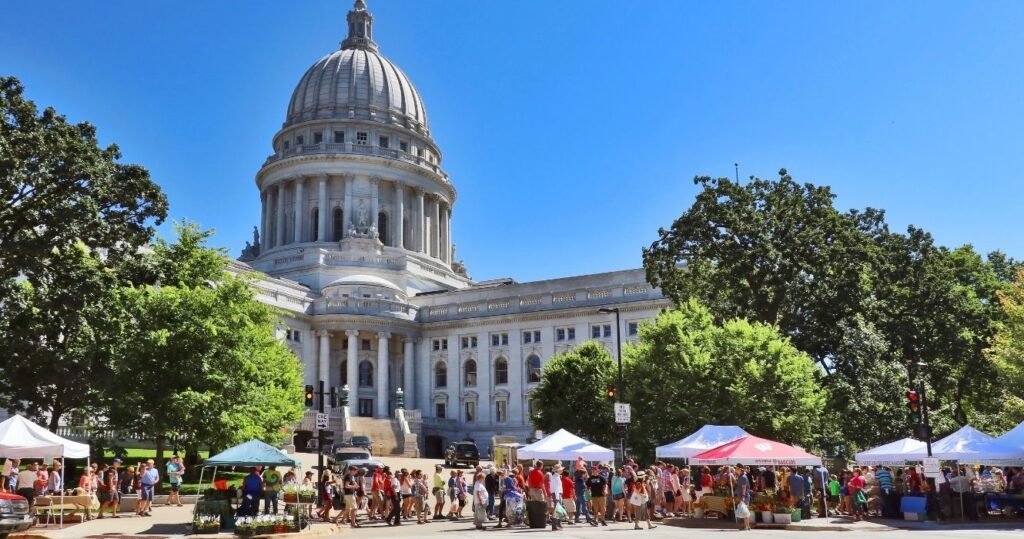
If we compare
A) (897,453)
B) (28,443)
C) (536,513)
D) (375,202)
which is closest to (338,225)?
(375,202)

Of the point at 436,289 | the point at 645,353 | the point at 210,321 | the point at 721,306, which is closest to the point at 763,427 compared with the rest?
the point at 645,353

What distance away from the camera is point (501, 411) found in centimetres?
8394

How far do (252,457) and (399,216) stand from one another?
76584 millimetres

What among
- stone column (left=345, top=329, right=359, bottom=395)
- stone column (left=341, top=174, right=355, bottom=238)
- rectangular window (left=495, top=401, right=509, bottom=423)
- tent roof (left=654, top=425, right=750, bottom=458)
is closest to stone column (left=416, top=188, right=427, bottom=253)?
stone column (left=341, top=174, right=355, bottom=238)

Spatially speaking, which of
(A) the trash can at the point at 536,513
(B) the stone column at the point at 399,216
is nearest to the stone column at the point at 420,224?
(B) the stone column at the point at 399,216

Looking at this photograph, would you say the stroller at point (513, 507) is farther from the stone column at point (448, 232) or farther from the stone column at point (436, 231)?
the stone column at point (448, 232)

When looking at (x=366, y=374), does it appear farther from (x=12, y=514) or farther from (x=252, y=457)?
(x=12, y=514)

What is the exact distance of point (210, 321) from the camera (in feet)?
130

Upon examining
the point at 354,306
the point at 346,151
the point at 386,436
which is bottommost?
the point at 386,436

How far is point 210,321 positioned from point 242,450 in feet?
45.7

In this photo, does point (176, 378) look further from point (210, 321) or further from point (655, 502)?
point (655, 502)

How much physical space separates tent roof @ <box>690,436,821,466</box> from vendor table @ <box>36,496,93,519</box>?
754 inches

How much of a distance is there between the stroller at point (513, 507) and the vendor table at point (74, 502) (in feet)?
42.4

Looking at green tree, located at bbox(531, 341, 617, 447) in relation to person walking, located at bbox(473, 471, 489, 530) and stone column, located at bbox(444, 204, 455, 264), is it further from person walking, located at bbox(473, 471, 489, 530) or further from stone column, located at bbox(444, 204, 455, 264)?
stone column, located at bbox(444, 204, 455, 264)
